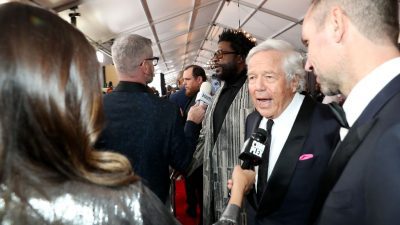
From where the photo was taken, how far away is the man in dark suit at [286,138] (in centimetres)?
150

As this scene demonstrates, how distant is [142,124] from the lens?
1.85m

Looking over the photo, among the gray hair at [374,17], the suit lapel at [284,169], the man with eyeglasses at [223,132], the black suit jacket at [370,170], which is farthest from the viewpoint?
the man with eyeglasses at [223,132]

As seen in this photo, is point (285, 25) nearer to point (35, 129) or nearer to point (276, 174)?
point (276, 174)

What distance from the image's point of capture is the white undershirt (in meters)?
1.62

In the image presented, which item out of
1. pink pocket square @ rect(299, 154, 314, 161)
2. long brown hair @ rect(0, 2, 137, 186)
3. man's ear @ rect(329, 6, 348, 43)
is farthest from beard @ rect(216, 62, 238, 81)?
long brown hair @ rect(0, 2, 137, 186)

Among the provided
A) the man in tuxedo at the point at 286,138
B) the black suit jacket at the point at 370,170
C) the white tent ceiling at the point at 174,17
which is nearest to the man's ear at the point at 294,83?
the man in tuxedo at the point at 286,138

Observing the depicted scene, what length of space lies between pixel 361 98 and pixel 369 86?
0.04 metres

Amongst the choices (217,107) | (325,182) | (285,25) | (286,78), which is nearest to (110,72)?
(217,107)

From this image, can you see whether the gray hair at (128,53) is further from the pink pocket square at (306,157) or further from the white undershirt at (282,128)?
the pink pocket square at (306,157)

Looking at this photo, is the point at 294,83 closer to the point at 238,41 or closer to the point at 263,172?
the point at 263,172

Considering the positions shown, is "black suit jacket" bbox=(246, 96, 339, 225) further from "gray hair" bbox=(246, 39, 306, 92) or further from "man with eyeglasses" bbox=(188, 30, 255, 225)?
"man with eyeglasses" bbox=(188, 30, 255, 225)

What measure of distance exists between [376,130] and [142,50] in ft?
4.77

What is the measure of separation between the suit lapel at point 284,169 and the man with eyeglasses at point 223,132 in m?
0.62

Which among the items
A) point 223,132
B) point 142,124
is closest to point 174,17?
point 223,132
